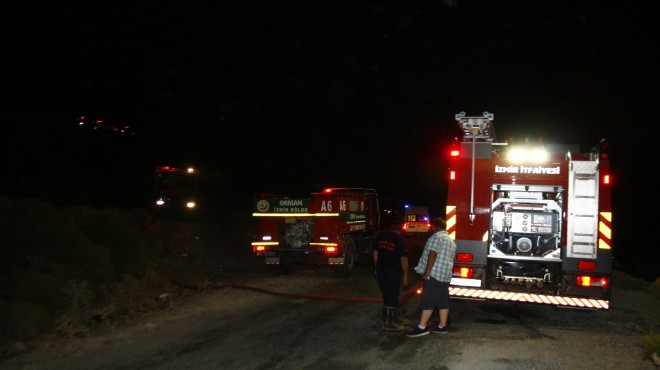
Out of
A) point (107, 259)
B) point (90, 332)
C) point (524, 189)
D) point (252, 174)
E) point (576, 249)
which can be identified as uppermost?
point (252, 174)

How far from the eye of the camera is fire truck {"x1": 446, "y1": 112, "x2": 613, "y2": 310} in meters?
8.81

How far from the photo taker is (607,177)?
8.81 meters

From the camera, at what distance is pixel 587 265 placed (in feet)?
28.9

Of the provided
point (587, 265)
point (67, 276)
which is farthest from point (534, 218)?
point (67, 276)

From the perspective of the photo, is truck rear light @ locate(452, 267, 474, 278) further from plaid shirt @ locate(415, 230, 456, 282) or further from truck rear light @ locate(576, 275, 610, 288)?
truck rear light @ locate(576, 275, 610, 288)

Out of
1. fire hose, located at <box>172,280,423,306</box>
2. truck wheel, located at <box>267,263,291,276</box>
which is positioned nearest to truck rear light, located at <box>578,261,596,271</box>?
fire hose, located at <box>172,280,423,306</box>

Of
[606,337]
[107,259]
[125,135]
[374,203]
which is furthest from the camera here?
[125,135]

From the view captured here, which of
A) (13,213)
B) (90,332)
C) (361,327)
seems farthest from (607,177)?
(13,213)

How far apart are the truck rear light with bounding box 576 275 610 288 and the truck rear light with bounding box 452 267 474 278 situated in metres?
1.61

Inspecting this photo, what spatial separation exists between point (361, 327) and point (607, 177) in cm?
444

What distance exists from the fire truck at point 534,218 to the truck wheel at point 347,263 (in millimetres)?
5896

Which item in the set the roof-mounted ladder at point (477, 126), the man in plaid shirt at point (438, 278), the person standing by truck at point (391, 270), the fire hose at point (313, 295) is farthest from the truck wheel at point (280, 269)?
the man in plaid shirt at point (438, 278)

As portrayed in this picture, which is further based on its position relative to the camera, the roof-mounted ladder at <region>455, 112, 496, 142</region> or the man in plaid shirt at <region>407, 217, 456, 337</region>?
the roof-mounted ladder at <region>455, 112, 496, 142</region>

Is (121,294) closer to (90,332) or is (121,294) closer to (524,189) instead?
(90,332)
